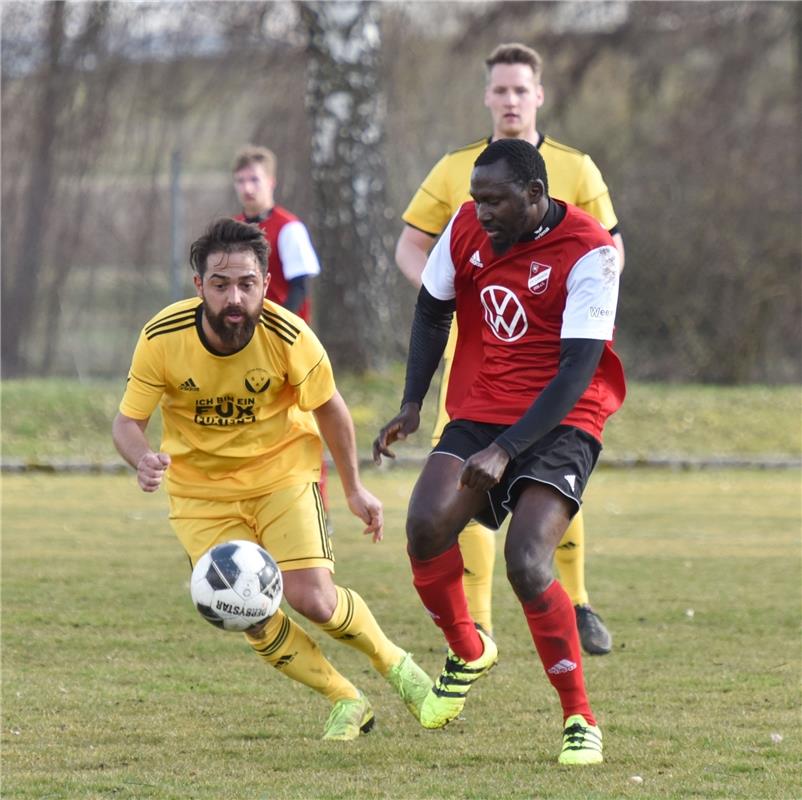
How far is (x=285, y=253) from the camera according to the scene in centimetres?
831

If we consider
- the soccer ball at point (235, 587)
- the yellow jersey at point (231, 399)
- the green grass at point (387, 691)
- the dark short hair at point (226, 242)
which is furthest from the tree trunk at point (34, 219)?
the soccer ball at point (235, 587)

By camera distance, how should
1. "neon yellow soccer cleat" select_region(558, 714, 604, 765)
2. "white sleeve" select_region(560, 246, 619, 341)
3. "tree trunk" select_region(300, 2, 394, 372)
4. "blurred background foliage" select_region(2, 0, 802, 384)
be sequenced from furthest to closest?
"blurred background foliage" select_region(2, 0, 802, 384), "tree trunk" select_region(300, 2, 394, 372), "white sleeve" select_region(560, 246, 619, 341), "neon yellow soccer cleat" select_region(558, 714, 604, 765)

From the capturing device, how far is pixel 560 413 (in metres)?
4.59

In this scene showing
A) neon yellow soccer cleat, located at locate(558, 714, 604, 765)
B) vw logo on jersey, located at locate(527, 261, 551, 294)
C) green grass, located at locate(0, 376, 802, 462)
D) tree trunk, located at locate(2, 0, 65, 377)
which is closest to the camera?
neon yellow soccer cleat, located at locate(558, 714, 604, 765)

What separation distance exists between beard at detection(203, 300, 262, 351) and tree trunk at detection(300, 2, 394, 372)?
35.3 feet

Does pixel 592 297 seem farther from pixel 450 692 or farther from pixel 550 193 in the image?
pixel 550 193

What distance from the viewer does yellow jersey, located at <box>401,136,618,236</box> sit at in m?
6.34

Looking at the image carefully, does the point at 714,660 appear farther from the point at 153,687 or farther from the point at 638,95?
the point at 638,95

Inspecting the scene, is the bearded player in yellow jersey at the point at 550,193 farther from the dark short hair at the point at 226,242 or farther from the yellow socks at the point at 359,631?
the dark short hair at the point at 226,242

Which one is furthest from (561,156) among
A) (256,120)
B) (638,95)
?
(638,95)

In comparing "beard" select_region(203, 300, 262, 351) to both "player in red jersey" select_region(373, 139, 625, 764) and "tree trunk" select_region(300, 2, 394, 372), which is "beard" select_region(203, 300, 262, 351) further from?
"tree trunk" select_region(300, 2, 394, 372)

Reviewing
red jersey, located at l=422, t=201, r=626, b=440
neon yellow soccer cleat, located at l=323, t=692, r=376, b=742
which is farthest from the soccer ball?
red jersey, located at l=422, t=201, r=626, b=440

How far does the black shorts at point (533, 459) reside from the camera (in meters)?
4.72

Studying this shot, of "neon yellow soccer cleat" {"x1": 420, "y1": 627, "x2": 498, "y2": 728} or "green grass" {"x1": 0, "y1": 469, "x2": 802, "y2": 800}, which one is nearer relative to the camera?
"green grass" {"x1": 0, "y1": 469, "x2": 802, "y2": 800}
